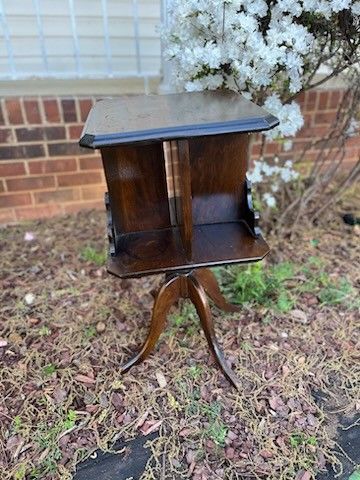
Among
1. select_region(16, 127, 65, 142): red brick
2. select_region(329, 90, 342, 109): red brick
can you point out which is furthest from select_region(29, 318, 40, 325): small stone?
select_region(329, 90, 342, 109): red brick

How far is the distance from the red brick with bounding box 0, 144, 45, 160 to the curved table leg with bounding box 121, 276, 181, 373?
1329mm

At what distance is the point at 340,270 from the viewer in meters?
2.19

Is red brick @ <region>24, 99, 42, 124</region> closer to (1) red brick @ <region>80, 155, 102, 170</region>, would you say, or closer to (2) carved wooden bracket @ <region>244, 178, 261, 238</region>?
(1) red brick @ <region>80, 155, 102, 170</region>

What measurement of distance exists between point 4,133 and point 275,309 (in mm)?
1730

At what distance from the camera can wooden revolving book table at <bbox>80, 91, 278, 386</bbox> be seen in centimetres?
128

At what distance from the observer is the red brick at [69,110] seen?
240 centimetres

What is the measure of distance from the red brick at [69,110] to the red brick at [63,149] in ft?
0.45

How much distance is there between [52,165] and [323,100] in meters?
1.69

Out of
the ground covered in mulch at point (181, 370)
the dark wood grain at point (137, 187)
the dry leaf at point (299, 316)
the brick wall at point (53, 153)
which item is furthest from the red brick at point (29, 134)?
the dry leaf at point (299, 316)

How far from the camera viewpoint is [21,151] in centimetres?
245

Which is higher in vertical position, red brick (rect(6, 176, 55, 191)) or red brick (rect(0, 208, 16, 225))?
red brick (rect(6, 176, 55, 191))

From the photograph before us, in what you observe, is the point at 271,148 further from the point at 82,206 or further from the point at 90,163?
the point at 82,206

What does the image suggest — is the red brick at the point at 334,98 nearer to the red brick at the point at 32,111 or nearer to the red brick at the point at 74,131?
the red brick at the point at 74,131

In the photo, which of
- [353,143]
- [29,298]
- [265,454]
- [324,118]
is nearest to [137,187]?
[29,298]
